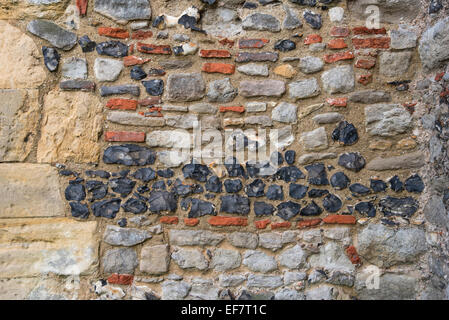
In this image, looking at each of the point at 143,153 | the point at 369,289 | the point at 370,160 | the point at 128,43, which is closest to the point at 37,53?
the point at 128,43

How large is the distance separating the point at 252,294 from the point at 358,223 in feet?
2.36

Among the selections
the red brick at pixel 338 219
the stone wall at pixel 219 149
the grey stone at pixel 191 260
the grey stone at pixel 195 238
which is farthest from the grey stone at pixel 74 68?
the red brick at pixel 338 219

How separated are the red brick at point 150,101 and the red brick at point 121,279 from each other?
972 mm

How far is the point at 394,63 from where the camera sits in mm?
2318

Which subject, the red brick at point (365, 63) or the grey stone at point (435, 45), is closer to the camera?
the grey stone at point (435, 45)

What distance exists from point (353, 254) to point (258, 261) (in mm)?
536

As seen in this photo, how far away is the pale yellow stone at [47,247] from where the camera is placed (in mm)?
2217

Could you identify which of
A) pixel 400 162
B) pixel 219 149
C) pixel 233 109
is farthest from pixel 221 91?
pixel 400 162

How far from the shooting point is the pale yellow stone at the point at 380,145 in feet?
7.51

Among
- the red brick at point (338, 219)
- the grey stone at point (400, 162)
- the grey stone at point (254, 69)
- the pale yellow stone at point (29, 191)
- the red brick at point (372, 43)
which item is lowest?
the red brick at point (338, 219)

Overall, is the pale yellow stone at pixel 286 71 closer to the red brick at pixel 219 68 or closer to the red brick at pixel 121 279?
the red brick at pixel 219 68

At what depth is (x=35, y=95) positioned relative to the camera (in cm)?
227

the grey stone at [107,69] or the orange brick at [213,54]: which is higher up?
the orange brick at [213,54]

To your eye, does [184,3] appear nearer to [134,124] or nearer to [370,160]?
[134,124]
